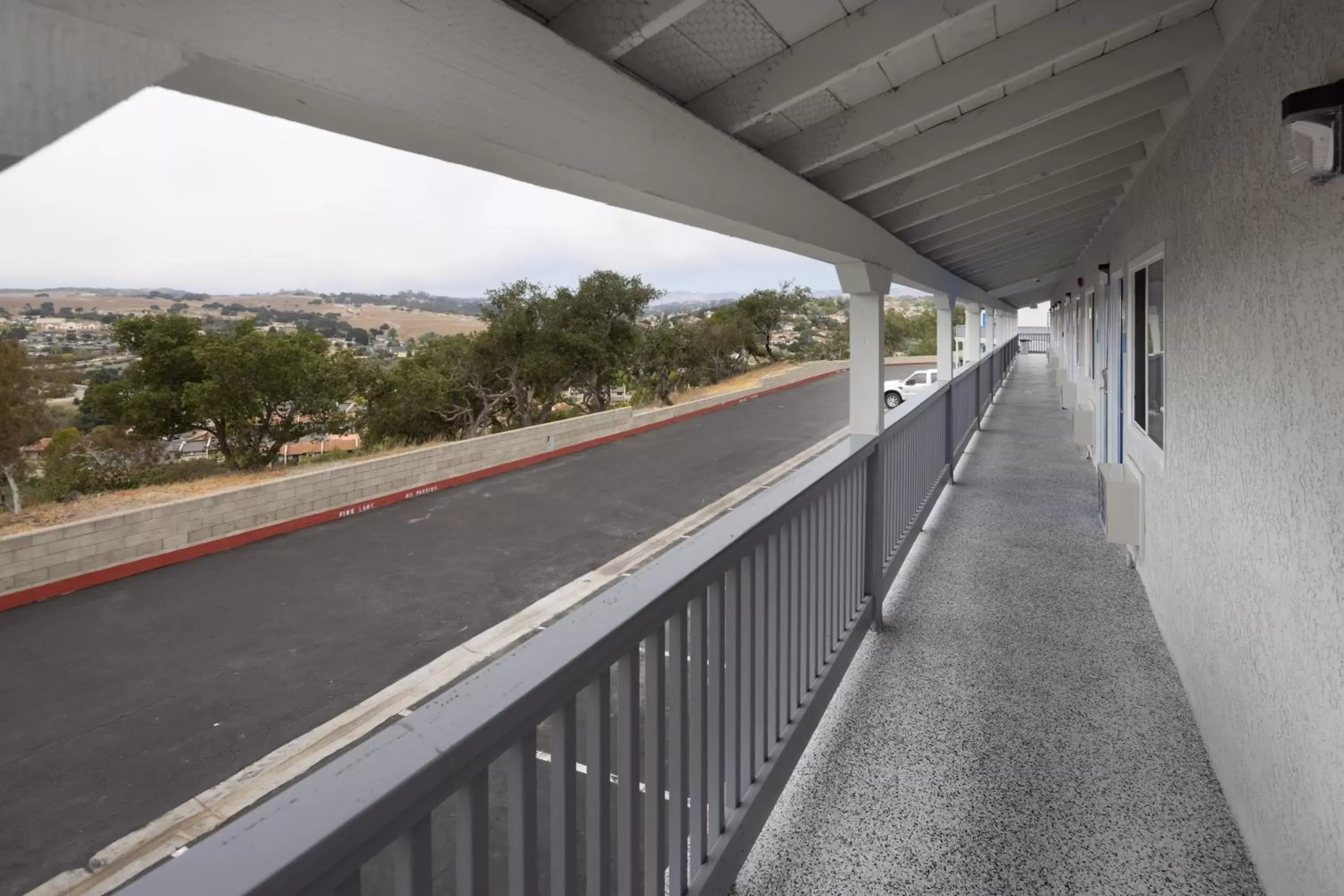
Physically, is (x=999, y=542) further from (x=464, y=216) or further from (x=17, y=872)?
(x=464, y=216)

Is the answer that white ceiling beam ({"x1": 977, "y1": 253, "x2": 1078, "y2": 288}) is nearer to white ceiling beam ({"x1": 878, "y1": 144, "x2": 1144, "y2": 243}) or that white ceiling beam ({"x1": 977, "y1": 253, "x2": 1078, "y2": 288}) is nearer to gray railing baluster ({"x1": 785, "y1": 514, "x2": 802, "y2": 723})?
white ceiling beam ({"x1": 878, "y1": 144, "x2": 1144, "y2": 243})

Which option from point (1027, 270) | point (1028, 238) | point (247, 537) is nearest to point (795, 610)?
point (1028, 238)

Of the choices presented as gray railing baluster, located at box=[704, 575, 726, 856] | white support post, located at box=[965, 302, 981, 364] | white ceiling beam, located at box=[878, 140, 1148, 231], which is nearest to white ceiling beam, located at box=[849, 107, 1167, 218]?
white ceiling beam, located at box=[878, 140, 1148, 231]

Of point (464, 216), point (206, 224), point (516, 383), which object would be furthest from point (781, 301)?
point (206, 224)

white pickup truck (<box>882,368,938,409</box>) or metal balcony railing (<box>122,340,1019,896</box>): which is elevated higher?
white pickup truck (<box>882,368,938,409</box>)

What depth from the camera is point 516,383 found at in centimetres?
2400

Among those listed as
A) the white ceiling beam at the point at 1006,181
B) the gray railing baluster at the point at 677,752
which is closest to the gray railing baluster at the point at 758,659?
the gray railing baluster at the point at 677,752

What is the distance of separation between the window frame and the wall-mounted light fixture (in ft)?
5.91

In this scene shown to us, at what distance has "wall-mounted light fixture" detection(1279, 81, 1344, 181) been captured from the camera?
119 cm

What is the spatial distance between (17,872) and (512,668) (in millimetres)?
5048

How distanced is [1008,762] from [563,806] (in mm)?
1701

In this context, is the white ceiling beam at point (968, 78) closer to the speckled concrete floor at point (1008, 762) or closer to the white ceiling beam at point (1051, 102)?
the white ceiling beam at point (1051, 102)

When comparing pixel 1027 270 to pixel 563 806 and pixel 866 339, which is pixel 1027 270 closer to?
pixel 866 339

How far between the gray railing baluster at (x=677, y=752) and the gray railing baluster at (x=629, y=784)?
0.17 metres
